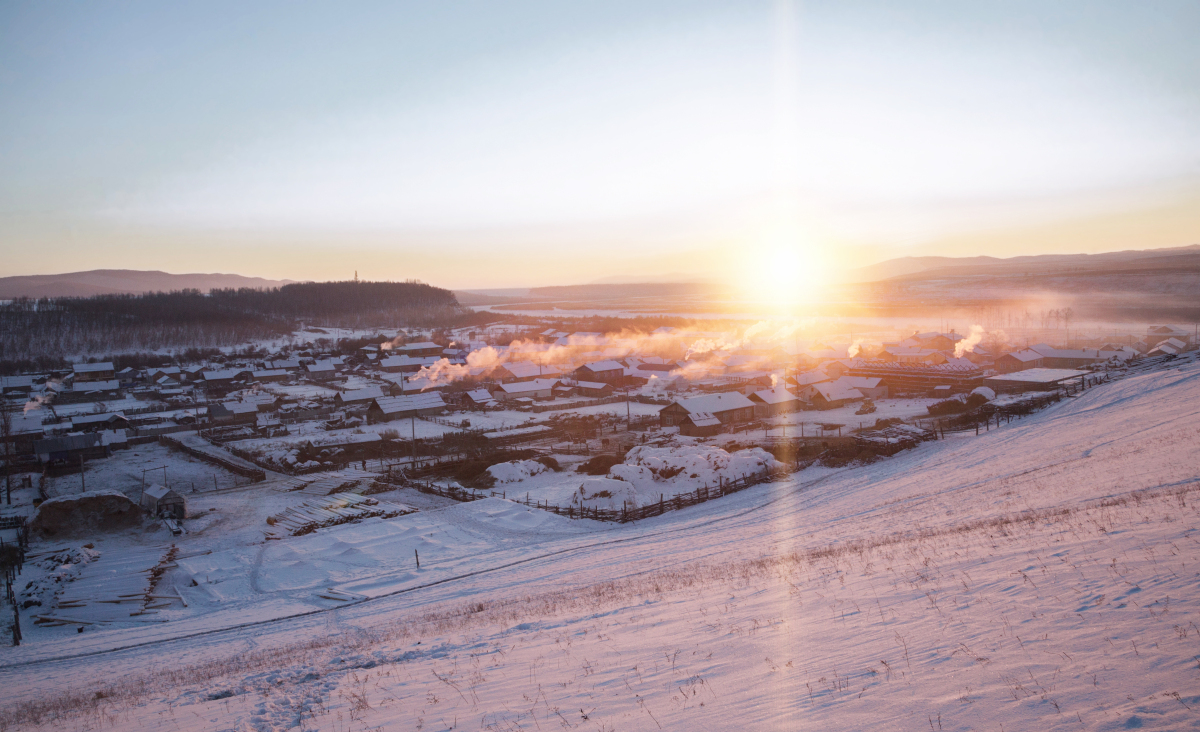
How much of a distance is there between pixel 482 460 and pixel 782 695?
25506mm

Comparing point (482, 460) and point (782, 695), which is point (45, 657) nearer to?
point (782, 695)

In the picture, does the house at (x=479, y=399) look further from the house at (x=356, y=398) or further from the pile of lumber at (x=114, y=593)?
the pile of lumber at (x=114, y=593)

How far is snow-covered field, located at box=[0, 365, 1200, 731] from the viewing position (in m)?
5.79

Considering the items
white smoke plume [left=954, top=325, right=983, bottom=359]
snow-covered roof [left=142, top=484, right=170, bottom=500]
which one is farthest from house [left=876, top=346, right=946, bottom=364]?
snow-covered roof [left=142, top=484, right=170, bottom=500]

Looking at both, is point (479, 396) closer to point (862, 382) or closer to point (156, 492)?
point (156, 492)

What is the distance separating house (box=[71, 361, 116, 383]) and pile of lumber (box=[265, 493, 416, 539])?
51.6 metres

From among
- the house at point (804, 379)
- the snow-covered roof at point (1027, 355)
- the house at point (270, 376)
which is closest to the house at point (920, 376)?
the house at point (804, 379)

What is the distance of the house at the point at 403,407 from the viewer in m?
43.4

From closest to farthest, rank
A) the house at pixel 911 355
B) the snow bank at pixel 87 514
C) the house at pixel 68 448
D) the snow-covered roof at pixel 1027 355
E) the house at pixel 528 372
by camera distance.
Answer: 1. the snow bank at pixel 87 514
2. the house at pixel 68 448
3. the snow-covered roof at pixel 1027 355
4. the house at pixel 911 355
5. the house at pixel 528 372

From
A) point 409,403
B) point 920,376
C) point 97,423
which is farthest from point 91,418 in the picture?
point 920,376

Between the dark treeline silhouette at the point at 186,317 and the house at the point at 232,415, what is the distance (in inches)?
1667

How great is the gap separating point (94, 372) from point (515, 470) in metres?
58.5

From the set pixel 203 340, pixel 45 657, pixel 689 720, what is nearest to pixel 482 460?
pixel 45 657

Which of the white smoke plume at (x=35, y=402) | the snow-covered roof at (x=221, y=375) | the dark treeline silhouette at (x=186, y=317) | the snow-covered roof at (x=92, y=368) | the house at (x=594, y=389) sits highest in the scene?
the dark treeline silhouette at (x=186, y=317)
